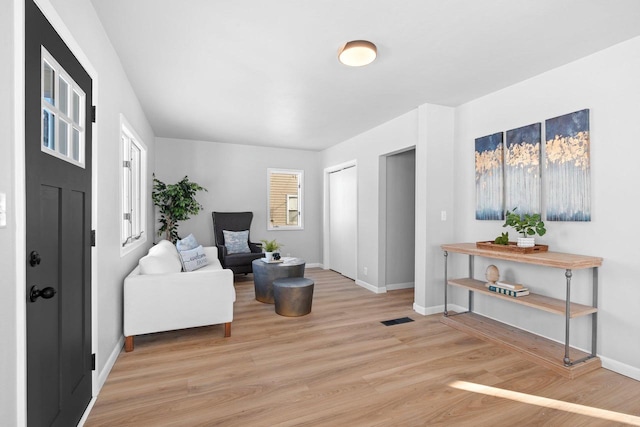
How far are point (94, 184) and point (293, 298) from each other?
7.52ft

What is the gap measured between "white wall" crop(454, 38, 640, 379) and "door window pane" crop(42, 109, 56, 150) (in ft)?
11.6

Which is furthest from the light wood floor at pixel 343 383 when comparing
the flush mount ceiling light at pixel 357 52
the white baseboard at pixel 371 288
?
the flush mount ceiling light at pixel 357 52

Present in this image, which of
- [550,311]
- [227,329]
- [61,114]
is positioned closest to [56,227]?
[61,114]

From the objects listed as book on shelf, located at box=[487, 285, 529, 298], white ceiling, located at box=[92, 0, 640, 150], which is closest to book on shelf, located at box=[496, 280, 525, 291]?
book on shelf, located at box=[487, 285, 529, 298]

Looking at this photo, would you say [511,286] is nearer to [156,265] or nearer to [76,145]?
[156,265]

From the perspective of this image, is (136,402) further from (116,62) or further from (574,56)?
(574,56)

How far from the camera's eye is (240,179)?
6.14m

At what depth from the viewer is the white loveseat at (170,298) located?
2754 millimetres

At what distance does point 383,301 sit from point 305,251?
8.51 ft

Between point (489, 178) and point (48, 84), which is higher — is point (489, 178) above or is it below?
below

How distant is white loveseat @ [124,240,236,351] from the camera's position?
2.75m

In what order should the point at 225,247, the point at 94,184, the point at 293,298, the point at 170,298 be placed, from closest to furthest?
the point at 94,184 < the point at 170,298 < the point at 293,298 < the point at 225,247

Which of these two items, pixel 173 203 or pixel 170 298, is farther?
pixel 173 203

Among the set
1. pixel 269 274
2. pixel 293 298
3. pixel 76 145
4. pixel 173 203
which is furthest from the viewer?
pixel 173 203
